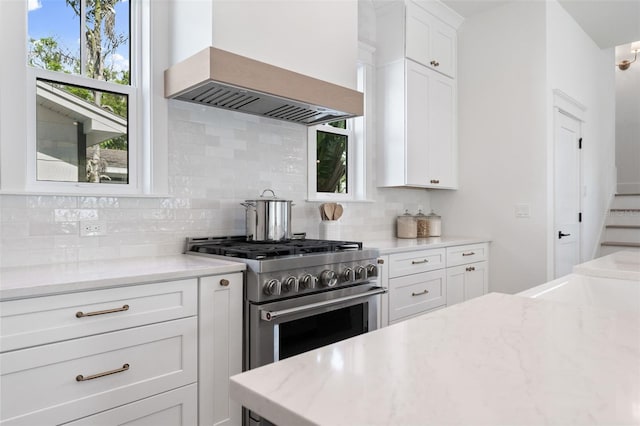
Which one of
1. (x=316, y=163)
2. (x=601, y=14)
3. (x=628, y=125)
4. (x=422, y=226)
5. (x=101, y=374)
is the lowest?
(x=101, y=374)

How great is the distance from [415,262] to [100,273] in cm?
211

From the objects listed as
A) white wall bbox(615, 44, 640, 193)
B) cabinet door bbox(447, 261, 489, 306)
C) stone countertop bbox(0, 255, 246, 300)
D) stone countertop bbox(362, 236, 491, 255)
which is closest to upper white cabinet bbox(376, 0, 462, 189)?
stone countertop bbox(362, 236, 491, 255)

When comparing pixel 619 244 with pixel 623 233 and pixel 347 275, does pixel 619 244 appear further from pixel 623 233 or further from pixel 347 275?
pixel 347 275

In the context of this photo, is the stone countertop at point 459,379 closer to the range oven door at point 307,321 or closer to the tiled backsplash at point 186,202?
the range oven door at point 307,321

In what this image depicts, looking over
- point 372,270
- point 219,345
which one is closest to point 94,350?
point 219,345

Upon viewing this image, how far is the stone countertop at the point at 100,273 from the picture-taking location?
4.62ft

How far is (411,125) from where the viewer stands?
3.61m

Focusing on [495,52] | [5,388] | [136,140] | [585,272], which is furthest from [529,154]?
[5,388]

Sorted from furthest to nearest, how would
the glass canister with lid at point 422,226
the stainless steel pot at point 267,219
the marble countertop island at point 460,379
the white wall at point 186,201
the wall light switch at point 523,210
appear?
the glass canister with lid at point 422,226 < the wall light switch at point 523,210 < the stainless steel pot at point 267,219 < the white wall at point 186,201 < the marble countertop island at point 460,379

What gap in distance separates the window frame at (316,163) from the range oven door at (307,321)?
101 cm

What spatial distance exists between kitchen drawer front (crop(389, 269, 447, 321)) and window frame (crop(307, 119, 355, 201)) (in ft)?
2.91

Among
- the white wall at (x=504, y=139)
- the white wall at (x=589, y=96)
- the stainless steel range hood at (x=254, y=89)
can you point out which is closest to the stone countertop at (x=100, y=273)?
the stainless steel range hood at (x=254, y=89)

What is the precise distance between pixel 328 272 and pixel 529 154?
2475 millimetres

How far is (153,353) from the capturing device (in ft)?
5.49
